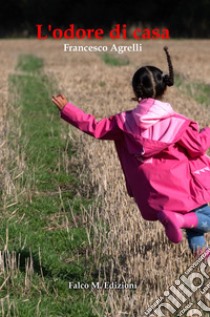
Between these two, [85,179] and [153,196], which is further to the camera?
[85,179]

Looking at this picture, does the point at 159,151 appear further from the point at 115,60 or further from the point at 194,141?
the point at 115,60


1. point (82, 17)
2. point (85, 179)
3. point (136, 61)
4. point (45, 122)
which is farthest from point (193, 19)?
→ point (85, 179)

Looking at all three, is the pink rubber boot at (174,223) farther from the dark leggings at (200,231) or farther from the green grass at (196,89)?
the green grass at (196,89)

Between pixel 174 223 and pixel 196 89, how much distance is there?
406 inches

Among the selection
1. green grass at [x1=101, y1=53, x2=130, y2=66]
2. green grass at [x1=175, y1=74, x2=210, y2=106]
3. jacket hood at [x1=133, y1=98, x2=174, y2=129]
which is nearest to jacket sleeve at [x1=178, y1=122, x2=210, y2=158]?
jacket hood at [x1=133, y1=98, x2=174, y2=129]

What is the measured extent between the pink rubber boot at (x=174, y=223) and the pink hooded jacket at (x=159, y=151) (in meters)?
0.05

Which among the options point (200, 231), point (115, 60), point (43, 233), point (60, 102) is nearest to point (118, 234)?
point (200, 231)

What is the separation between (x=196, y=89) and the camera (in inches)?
561

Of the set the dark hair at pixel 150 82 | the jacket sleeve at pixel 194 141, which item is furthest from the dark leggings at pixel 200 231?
the dark hair at pixel 150 82

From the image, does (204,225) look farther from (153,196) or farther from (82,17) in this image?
(82,17)

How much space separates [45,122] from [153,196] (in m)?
6.31

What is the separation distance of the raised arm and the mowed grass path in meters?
0.85

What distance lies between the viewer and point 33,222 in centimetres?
583

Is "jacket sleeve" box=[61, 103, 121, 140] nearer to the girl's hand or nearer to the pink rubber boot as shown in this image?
the girl's hand
